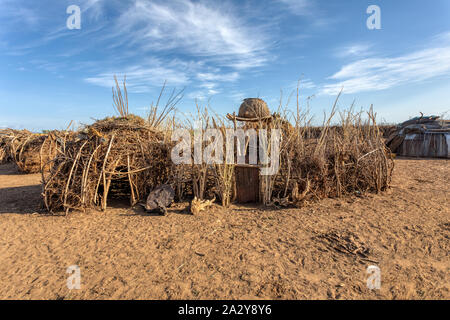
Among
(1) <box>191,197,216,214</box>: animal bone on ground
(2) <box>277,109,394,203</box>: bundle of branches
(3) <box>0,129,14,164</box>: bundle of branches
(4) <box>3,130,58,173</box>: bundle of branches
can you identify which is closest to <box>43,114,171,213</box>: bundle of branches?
(1) <box>191,197,216,214</box>: animal bone on ground

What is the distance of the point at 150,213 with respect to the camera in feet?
13.1

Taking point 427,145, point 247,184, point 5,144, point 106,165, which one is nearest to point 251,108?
point 247,184

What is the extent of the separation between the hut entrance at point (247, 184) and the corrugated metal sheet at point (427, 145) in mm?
9454

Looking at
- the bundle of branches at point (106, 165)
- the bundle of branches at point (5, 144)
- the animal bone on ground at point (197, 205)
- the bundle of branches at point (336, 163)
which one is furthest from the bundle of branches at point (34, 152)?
the bundle of branches at point (336, 163)

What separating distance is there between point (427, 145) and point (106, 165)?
1186 centimetres

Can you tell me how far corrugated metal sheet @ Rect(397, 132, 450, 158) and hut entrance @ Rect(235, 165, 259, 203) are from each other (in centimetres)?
945

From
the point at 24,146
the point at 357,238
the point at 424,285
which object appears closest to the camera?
the point at 424,285

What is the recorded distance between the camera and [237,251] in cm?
271

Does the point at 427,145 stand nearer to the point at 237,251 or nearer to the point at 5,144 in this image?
the point at 237,251

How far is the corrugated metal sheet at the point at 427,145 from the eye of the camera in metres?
9.27

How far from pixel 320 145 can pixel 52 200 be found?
4784mm
